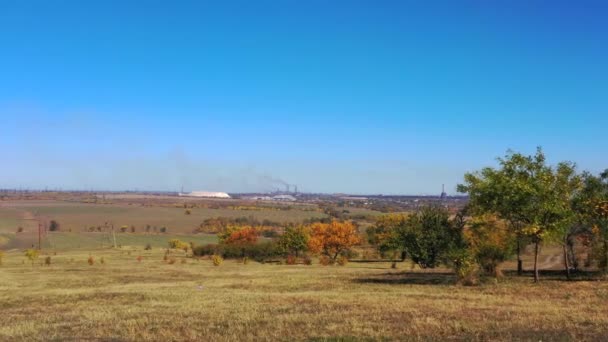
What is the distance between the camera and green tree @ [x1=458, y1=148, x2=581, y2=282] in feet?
96.9

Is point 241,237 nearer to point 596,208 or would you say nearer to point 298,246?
point 298,246

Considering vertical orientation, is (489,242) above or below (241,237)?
above

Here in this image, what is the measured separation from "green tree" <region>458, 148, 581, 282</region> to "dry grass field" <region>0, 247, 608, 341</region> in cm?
295

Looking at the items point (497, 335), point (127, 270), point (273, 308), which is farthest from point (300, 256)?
point (497, 335)

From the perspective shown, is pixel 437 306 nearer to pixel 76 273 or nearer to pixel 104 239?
pixel 76 273

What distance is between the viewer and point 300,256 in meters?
79.0

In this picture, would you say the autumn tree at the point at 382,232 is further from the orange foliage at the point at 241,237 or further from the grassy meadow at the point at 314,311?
the grassy meadow at the point at 314,311

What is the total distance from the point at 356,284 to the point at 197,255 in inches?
2011

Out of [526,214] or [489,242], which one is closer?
[526,214]

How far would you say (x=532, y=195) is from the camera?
96.4 ft

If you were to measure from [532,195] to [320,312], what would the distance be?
51.6 ft

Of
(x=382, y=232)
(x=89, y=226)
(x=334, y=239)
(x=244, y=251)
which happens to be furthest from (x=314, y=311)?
(x=89, y=226)

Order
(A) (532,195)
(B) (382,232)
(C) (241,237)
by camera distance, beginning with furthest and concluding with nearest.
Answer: (B) (382,232), (C) (241,237), (A) (532,195)

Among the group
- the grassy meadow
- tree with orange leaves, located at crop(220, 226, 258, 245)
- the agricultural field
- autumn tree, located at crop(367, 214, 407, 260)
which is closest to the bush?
tree with orange leaves, located at crop(220, 226, 258, 245)
